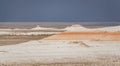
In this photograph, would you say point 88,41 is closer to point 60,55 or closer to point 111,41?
point 111,41

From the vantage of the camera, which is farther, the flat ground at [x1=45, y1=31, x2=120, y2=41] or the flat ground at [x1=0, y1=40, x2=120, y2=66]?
the flat ground at [x1=45, y1=31, x2=120, y2=41]

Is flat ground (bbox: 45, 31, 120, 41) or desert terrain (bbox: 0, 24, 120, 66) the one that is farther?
flat ground (bbox: 45, 31, 120, 41)

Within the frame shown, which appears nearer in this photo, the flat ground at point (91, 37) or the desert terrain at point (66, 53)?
the desert terrain at point (66, 53)

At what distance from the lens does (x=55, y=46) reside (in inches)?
209

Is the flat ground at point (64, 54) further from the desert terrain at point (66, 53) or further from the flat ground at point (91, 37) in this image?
the flat ground at point (91, 37)

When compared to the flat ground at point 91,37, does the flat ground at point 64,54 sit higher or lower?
lower

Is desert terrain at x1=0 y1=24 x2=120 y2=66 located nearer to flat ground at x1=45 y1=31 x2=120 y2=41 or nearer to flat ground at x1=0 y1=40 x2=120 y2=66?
flat ground at x1=0 y1=40 x2=120 y2=66

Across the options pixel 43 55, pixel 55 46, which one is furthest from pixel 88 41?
pixel 43 55

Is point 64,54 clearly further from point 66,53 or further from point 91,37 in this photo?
point 91,37

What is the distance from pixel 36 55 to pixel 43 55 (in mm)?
108

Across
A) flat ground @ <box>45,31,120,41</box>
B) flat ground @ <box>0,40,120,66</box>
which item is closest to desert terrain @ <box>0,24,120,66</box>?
flat ground @ <box>0,40,120,66</box>

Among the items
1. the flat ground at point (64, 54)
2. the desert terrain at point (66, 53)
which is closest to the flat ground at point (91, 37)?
the desert terrain at point (66, 53)

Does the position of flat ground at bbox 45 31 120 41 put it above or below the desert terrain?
above

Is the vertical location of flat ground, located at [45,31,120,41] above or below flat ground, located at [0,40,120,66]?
above
